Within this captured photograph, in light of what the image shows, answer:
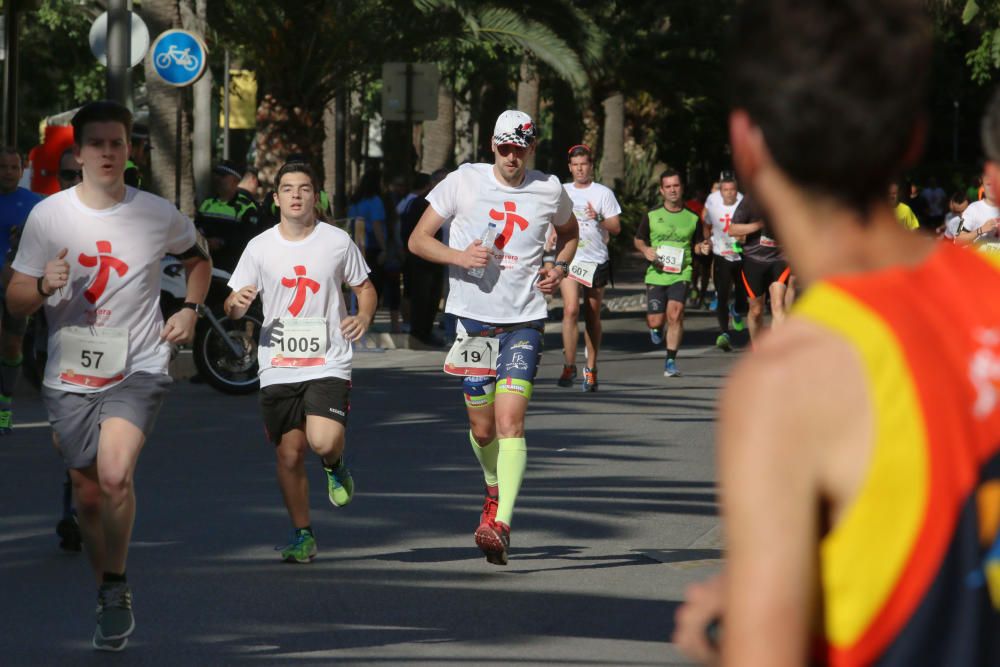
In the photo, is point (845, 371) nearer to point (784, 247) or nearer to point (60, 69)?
point (784, 247)

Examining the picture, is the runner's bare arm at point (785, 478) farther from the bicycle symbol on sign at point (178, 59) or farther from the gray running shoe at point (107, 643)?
the bicycle symbol on sign at point (178, 59)

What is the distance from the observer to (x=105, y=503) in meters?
6.03

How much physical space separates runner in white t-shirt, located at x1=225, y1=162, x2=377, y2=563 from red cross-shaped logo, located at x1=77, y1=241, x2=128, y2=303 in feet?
4.24

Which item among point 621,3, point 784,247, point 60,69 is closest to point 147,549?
point 784,247

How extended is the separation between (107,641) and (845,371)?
4.68 m

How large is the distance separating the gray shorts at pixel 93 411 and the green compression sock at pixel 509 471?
1886mm

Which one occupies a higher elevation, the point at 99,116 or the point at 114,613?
the point at 99,116

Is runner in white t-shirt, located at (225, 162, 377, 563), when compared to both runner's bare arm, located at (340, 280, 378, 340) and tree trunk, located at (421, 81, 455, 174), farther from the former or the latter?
tree trunk, located at (421, 81, 455, 174)

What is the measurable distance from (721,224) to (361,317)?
1301cm

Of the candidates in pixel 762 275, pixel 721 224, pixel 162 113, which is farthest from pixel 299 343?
pixel 162 113

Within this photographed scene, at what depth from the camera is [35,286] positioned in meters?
6.19

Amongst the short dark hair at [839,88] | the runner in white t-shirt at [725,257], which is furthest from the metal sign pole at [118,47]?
the short dark hair at [839,88]

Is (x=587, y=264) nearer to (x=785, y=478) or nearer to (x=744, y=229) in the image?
(x=744, y=229)

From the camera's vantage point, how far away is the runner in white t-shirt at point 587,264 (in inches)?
598
